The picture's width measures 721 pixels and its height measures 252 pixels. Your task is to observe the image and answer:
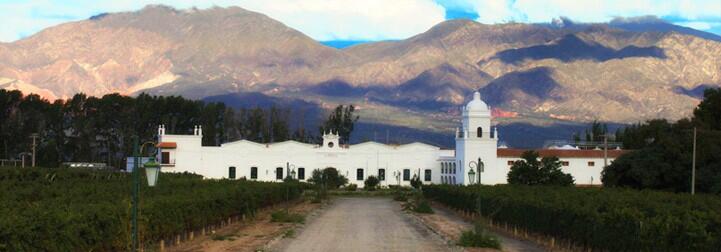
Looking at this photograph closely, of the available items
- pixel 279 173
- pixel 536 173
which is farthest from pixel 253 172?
pixel 536 173

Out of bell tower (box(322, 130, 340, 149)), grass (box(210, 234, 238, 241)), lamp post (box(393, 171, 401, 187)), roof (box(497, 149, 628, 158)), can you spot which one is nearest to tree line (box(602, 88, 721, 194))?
roof (box(497, 149, 628, 158))

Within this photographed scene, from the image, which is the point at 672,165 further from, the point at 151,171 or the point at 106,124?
the point at 106,124

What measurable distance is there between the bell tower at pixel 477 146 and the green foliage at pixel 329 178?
1304cm

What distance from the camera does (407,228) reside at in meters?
37.1

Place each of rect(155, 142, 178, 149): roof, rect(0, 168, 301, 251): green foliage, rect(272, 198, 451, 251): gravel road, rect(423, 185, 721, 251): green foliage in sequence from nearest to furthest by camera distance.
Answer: rect(0, 168, 301, 251): green foliage → rect(423, 185, 721, 251): green foliage → rect(272, 198, 451, 251): gravel road → rect(155, 142, 178, 149): roof

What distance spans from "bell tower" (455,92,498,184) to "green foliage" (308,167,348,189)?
1304 centimetres

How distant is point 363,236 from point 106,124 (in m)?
93.3

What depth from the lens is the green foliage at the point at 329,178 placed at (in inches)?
3831

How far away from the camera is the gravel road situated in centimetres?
2744

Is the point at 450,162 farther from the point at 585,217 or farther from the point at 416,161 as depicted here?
the point at 585,217

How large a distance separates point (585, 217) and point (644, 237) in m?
4.13

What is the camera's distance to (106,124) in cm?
11950

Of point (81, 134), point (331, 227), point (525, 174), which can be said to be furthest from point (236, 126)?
point (331, 227)

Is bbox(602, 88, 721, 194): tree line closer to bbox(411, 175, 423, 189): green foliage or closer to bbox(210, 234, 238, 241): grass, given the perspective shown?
bbox(210, 234, 238, 241): grass
